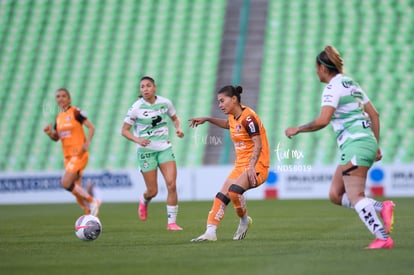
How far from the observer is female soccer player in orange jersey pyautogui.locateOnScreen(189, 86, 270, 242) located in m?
10.4

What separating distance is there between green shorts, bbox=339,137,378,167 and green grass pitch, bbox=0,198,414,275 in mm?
951

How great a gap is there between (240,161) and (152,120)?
2853mm

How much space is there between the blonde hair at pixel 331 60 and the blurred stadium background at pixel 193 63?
14.8 meters

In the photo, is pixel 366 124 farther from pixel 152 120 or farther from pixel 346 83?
pixel 152 120

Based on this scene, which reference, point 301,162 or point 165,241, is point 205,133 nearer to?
point 301,162

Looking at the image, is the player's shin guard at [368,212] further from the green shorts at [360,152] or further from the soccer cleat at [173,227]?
the soccer cleat at [173,227]

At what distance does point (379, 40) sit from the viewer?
1082 inches

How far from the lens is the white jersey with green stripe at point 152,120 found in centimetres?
1319

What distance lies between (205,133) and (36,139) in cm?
561


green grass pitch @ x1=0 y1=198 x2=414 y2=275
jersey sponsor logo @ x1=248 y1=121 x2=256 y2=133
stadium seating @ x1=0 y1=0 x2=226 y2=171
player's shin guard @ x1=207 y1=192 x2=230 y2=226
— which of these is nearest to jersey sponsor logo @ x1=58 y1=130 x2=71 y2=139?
green grass pitch @ x1=0 y1=198 x2=414 y2=275

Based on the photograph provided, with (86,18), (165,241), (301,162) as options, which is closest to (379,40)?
(301,162)

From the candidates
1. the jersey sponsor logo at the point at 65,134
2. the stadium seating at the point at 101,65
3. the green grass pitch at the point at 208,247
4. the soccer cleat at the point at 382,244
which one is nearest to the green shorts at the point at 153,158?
the green grass pitch at the point at 208,247

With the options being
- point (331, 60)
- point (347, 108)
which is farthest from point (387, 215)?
point (331, 60)

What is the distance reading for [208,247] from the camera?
950cm
